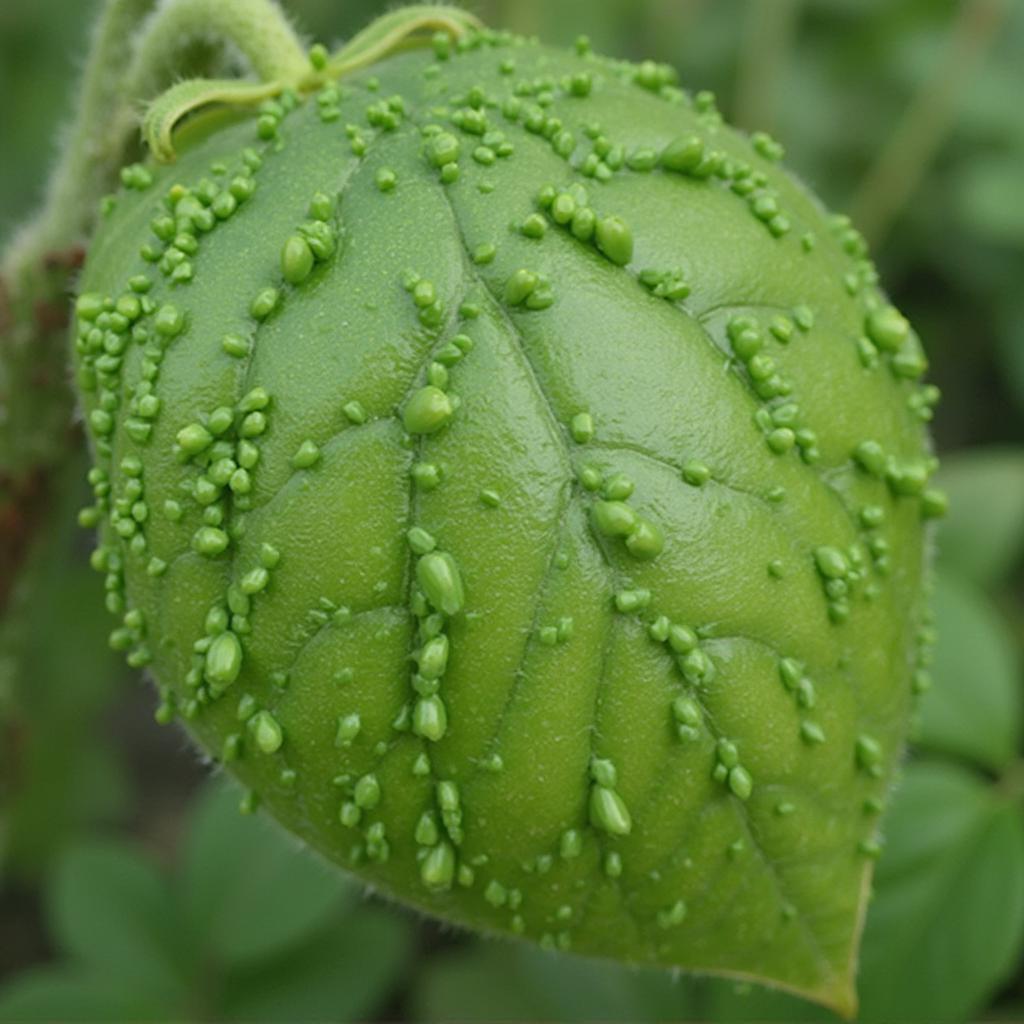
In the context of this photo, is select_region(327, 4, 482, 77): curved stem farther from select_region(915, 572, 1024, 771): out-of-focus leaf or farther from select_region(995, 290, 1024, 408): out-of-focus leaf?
select_region(995, 290, 1024, 408): out-of-focus leaf

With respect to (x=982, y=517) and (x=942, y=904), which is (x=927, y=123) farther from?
(x=942, y=904)

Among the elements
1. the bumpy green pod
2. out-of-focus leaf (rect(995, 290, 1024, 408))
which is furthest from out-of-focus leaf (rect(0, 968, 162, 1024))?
out-of-focus leaf (rect(995, 290, 1024, 408))

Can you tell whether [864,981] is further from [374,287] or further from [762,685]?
[374,287]

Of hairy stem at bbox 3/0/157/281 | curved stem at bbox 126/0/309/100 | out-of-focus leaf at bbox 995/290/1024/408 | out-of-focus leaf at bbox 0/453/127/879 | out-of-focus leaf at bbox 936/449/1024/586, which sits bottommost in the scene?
out-of-focus leaf at bbox 0/453/127/879

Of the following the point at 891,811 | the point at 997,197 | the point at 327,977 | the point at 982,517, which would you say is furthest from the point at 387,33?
the point at 997,197

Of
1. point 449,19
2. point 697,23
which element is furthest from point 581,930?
point 697,23

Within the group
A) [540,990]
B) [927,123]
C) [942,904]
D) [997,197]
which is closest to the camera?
[942,904]
